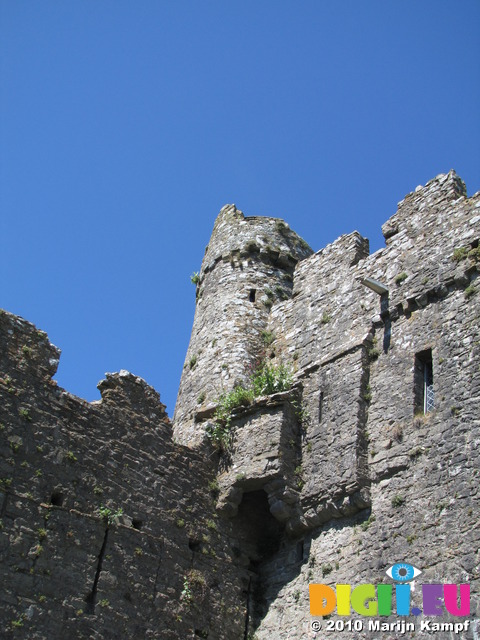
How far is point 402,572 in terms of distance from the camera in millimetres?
12734

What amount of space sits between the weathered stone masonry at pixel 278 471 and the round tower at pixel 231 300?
20 cm

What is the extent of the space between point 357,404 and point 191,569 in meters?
3.60

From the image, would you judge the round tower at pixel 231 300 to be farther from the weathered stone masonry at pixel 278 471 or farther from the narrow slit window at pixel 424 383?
the narrow slit window at pixel 424 383

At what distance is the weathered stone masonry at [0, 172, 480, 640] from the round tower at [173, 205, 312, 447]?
204 mm

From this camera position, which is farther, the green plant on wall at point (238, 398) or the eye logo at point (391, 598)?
the green plant on wall at point (238, 398)

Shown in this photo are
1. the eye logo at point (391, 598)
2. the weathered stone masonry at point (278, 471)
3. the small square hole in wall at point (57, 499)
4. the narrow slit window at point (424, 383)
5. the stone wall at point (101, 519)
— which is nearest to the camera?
the eye logo at point (391, 598)

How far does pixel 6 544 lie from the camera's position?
1227cm

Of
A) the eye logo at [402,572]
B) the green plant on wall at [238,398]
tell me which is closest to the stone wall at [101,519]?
the green plant on wall at [238,398]

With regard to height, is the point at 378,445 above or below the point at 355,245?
below

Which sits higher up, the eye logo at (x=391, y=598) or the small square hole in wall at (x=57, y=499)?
the small square hole in wall at (x=57, y=499)

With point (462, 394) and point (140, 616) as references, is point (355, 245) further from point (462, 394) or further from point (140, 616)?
point (140, 616)

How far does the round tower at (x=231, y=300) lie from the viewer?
17.8 metres

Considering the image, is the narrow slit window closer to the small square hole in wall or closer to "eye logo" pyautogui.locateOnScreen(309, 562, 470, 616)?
"eye logo" pyautogui.locateOnScreen(309, 562, 470, 616)

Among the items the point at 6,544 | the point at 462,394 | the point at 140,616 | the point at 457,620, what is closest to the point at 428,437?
the point at 462,394
